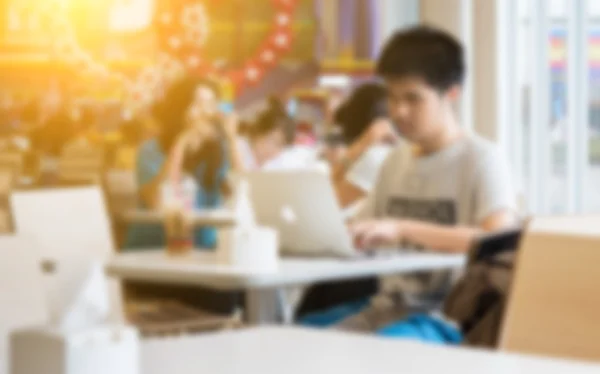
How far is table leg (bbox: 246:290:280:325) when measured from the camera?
11.1 feet

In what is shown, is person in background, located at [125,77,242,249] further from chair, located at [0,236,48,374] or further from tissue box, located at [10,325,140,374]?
tissue box, located at [10,325,140,374]

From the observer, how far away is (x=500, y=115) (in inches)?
207

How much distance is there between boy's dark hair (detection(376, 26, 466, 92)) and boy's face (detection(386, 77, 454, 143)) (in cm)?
2

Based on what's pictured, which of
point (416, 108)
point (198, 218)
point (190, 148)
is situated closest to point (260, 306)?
point (416, 108)

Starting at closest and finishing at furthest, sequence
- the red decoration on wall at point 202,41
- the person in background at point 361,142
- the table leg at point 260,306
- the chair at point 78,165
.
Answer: the table leg at point 260,306 < the person in background at point 361,142 < the chair at point 78,165 < the red decoration on wall at point 202,41

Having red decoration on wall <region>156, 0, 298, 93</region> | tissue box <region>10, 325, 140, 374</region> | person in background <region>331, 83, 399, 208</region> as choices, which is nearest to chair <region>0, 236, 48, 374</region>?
tissue box <region>10, 325, 140, 374</region>

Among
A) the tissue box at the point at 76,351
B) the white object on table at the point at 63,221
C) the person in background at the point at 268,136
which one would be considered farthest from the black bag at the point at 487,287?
the person in background at the point at 268,136

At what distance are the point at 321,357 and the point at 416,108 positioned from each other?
2213 millimetres

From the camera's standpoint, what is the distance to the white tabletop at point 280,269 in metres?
3.19

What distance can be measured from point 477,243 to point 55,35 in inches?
209

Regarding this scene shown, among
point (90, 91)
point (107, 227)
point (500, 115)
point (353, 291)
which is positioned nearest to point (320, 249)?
point (353, 291)

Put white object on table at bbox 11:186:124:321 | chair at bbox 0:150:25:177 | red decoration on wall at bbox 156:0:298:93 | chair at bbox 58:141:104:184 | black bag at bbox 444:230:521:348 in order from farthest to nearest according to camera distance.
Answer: red decoration on wall at bbox 156:0:298:93 → chair at bbox 58:141:104:184 → chair at bbox 0:150:25:177 → white object on table at bbox 11:186:124:321 → black bag at bbox 444:230:521:348

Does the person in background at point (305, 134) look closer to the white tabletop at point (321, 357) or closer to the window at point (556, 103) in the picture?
the window at point (556, 103)

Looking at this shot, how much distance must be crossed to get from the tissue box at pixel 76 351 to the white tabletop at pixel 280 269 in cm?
216
